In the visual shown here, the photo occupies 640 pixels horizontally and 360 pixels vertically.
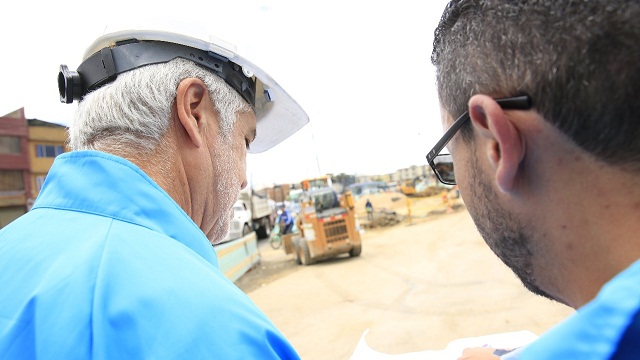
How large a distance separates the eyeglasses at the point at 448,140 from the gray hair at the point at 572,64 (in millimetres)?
18

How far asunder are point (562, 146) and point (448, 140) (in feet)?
0.95

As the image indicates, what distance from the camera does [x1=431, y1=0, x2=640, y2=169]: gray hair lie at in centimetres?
66

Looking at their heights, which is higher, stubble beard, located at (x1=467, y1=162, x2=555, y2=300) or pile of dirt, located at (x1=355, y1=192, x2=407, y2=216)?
stubble beard, located at (x1=467, y1=162, x2=555, y2=300)

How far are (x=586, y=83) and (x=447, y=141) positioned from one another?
355 mm

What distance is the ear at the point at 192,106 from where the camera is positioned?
1.31 m

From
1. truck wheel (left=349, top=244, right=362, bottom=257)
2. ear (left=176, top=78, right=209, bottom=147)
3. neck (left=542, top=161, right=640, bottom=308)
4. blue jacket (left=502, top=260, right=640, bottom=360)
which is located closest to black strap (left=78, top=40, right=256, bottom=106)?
ear (left=176, top=78, right=209, bottom=147)

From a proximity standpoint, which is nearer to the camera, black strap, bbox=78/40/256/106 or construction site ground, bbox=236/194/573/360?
black strap, bbox=78/40/256/106

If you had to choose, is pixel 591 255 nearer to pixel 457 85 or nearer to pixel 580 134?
pixel 580 134

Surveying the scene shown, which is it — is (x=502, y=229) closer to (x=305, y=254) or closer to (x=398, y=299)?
(x=398, y=299)

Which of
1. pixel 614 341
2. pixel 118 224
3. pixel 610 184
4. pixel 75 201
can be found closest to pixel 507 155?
pixel 610 184

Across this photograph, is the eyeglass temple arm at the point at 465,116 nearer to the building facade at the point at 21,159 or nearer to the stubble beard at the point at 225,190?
the stubble beard at the point at 225,190

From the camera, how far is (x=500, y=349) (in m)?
1.61

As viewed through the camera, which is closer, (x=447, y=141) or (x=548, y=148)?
(x=548, y=148)

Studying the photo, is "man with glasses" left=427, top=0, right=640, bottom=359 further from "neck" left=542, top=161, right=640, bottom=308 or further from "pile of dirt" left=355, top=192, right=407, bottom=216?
"pile of dirt" left=355, top=192, right=407, bottom=216
